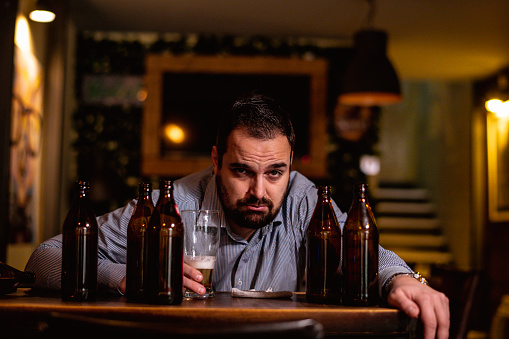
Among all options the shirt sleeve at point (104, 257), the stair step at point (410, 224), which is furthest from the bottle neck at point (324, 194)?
the stair step at point (410, 224)

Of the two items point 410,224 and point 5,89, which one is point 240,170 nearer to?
point 5,89

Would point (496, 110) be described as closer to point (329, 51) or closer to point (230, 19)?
point (329, 51)

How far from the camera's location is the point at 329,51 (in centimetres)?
546

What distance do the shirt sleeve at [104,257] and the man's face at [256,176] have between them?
36 cm

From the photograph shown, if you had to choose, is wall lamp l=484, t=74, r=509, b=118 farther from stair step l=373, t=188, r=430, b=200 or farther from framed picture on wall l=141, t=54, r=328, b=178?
stair step l=373, t=188, r=430, b=200

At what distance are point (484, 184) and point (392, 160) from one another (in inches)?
152

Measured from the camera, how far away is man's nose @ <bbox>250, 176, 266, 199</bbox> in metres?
1.68

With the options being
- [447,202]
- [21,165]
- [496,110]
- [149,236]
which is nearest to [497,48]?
[496,110]

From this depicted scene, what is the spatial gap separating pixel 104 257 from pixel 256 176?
534 millimetres

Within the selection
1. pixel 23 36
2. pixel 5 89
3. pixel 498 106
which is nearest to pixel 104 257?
pixel 5 89

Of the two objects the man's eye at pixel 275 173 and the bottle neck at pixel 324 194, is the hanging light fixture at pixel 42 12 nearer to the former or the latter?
the man's eye at pixel 275 173

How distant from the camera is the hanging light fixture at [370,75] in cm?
407

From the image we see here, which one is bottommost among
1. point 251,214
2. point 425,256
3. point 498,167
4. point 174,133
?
point 425,256

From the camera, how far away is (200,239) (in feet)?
4.50
